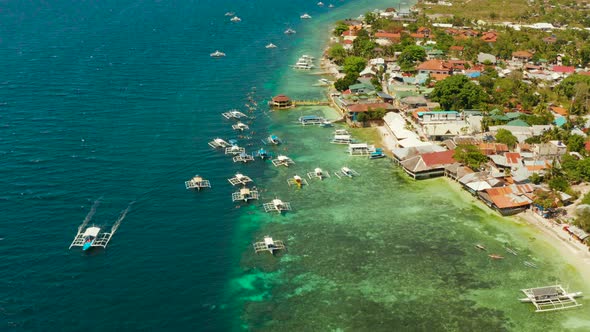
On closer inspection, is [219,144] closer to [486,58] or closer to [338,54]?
[338,54]

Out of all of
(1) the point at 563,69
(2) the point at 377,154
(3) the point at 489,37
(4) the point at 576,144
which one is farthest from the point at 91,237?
(3) the point at 489,37

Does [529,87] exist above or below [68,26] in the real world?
below

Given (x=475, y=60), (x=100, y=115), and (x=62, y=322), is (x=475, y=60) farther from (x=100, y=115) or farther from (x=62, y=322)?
(x=62, y=322)

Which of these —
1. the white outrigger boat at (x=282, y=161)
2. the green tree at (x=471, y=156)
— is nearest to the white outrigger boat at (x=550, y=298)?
the green tree at (x=471, y=156)

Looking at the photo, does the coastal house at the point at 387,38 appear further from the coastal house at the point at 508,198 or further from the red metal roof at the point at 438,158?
the coastal house at the point at 508,198

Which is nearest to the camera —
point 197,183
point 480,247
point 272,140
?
point 480,247

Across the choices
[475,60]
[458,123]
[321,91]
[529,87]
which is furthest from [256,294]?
[475,60]
